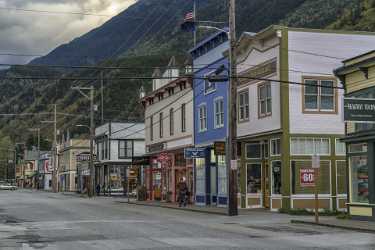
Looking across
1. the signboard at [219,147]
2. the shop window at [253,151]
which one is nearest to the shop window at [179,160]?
the shop window at [253,151]

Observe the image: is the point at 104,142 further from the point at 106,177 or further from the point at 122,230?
the point at 122,230

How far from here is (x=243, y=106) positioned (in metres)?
36.2

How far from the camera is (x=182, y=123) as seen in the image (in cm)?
4622

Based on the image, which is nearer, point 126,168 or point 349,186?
point 349,186

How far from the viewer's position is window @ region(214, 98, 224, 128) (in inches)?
1542

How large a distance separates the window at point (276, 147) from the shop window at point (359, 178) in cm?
573

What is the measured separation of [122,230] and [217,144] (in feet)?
41.6

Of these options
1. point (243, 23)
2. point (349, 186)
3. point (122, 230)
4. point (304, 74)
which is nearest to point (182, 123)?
point (304, 74)

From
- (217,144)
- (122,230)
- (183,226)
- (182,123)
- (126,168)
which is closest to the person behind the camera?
(122,230)

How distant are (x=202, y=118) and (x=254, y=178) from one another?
8.30 meters

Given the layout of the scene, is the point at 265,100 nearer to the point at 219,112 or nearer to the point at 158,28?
the point at 219,112

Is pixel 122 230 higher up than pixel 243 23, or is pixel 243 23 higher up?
pixel 243 23

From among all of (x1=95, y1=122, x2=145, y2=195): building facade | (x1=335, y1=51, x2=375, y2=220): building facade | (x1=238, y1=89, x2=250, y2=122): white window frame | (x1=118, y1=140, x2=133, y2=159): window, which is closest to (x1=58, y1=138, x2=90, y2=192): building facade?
(x1=95, y1=122, x2=145, y2=195): building facade

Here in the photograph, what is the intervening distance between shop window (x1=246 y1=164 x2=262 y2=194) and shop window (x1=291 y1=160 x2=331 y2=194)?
13.3ft
